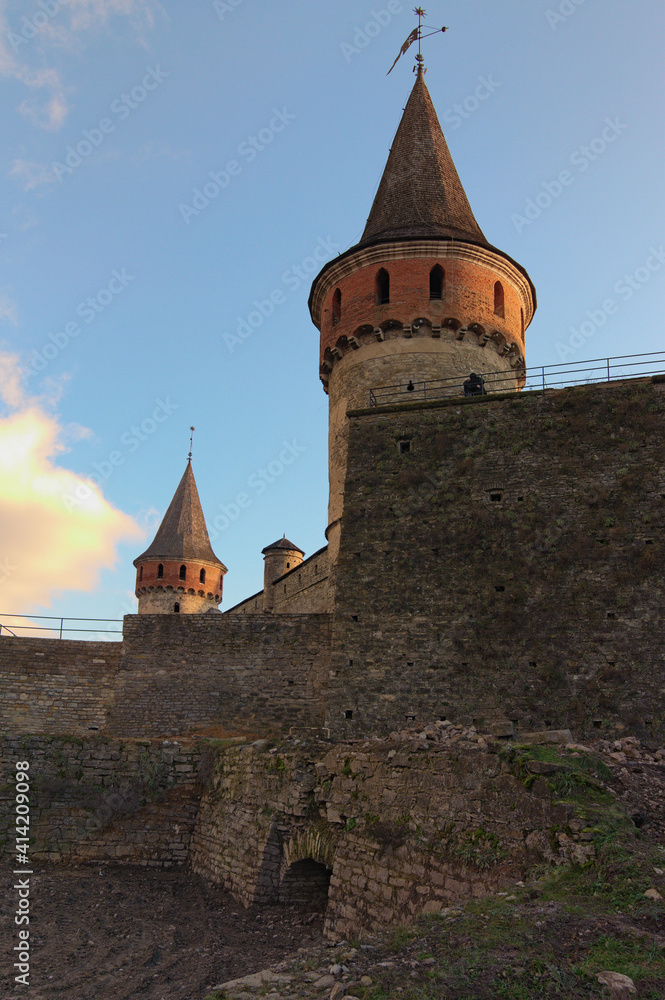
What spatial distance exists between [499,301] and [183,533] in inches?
1147

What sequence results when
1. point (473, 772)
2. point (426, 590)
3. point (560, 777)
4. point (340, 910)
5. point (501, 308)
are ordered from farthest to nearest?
point (501, 308), point (426, 590), point (340, 910), point (473, 772), point (560, 777)

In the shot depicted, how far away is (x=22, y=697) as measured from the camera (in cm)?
1909

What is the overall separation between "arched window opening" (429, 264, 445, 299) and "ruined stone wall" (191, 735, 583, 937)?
15.1 m

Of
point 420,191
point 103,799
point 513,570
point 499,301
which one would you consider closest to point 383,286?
point 499,301

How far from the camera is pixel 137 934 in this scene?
930 centimetres

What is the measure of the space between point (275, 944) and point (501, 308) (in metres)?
18.8

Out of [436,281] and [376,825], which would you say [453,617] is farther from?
[436,281]

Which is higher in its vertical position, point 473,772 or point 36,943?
point 473,772

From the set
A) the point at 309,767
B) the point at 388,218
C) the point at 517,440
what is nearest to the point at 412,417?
the point at 517,440

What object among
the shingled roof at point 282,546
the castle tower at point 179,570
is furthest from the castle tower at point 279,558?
the castle tower at point 179,570

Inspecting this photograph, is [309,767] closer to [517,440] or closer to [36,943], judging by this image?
Result: [36,943]

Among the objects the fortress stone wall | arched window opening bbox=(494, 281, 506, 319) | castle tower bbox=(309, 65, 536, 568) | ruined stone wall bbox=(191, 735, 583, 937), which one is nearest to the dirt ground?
ruined stone wall bbox=(191, 735, 583, 937)

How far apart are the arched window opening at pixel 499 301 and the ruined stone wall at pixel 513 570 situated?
18.7ft

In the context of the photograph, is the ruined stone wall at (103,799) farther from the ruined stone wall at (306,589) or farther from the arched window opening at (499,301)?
the arched window opening at (499,301)
